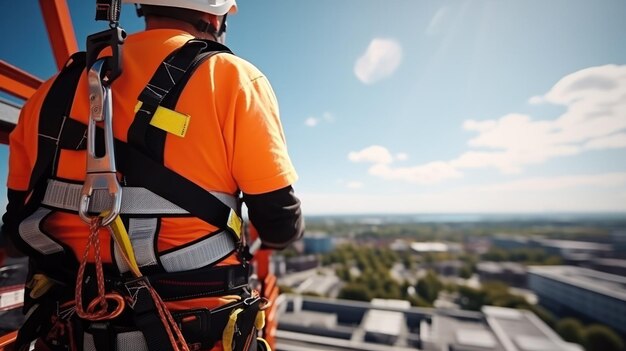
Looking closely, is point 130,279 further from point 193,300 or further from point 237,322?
point 237,322

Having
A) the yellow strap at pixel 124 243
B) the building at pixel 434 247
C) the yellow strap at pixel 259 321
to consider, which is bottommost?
the building at pixel 434 247

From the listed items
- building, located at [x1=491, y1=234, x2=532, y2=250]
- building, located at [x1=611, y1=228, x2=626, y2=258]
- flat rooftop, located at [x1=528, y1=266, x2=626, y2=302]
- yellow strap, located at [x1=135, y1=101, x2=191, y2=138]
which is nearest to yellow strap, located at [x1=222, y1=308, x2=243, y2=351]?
yellow strap, located at [x1=135, y1=101, x2=191, y2=138]

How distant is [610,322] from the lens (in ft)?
58.1

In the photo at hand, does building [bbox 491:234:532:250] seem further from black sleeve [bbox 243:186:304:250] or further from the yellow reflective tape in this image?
the yellow reflective tape

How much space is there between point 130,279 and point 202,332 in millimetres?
239

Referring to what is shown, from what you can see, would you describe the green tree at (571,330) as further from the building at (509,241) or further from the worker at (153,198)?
the building at (509,241)

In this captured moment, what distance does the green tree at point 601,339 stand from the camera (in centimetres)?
1520

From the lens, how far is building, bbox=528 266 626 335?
17516 mm

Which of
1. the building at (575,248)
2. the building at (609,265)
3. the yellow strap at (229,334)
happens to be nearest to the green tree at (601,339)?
the building at (609,265)

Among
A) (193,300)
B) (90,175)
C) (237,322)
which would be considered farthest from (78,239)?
(237,322)

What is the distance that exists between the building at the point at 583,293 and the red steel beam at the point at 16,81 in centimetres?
2503

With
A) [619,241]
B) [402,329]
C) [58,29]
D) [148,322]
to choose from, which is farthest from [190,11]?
[619,241]

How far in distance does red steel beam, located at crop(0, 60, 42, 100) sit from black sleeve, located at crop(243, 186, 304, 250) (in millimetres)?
1631

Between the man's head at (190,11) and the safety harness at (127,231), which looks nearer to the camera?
the safety harness at (127,231)
